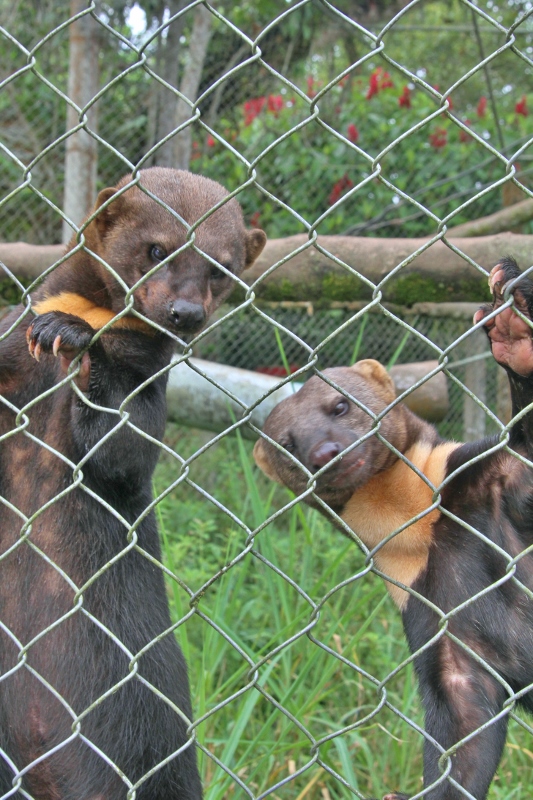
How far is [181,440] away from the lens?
7.15 m

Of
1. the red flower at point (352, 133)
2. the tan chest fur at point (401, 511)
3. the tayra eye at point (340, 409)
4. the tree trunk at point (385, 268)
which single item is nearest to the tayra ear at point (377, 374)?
the tayra eye at point (340, 409)

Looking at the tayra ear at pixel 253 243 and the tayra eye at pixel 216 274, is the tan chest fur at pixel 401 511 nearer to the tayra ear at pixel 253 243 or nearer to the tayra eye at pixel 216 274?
the tayra eye at pixel 216 274

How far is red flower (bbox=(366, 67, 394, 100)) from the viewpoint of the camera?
25.8ft

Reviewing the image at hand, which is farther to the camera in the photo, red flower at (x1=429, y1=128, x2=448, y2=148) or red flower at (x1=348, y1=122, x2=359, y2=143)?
red flower at (x1=429, y1=128, x2=448, y2=148)

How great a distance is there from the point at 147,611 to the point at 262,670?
0.95 m

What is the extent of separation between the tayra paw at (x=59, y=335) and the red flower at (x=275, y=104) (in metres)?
5.71

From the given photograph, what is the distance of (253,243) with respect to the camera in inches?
127

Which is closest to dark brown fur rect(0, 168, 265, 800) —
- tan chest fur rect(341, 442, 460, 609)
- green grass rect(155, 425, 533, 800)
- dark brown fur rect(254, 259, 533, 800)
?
green grass rect(155, 425, 533, 800)

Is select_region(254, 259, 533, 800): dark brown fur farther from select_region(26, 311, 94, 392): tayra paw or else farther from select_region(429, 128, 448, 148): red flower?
select_region(429, 128, 448, 148): red flower

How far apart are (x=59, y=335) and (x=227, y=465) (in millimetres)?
2905

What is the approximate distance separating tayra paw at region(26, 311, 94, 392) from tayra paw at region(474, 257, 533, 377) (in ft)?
3.13

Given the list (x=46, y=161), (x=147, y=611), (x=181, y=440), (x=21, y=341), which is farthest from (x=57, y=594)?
Result: (x=46, y=161)

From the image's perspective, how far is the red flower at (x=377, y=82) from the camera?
7855 mm

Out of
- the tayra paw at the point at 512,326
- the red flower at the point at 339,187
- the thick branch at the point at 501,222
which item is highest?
the tayra paw at the point at 512,326
